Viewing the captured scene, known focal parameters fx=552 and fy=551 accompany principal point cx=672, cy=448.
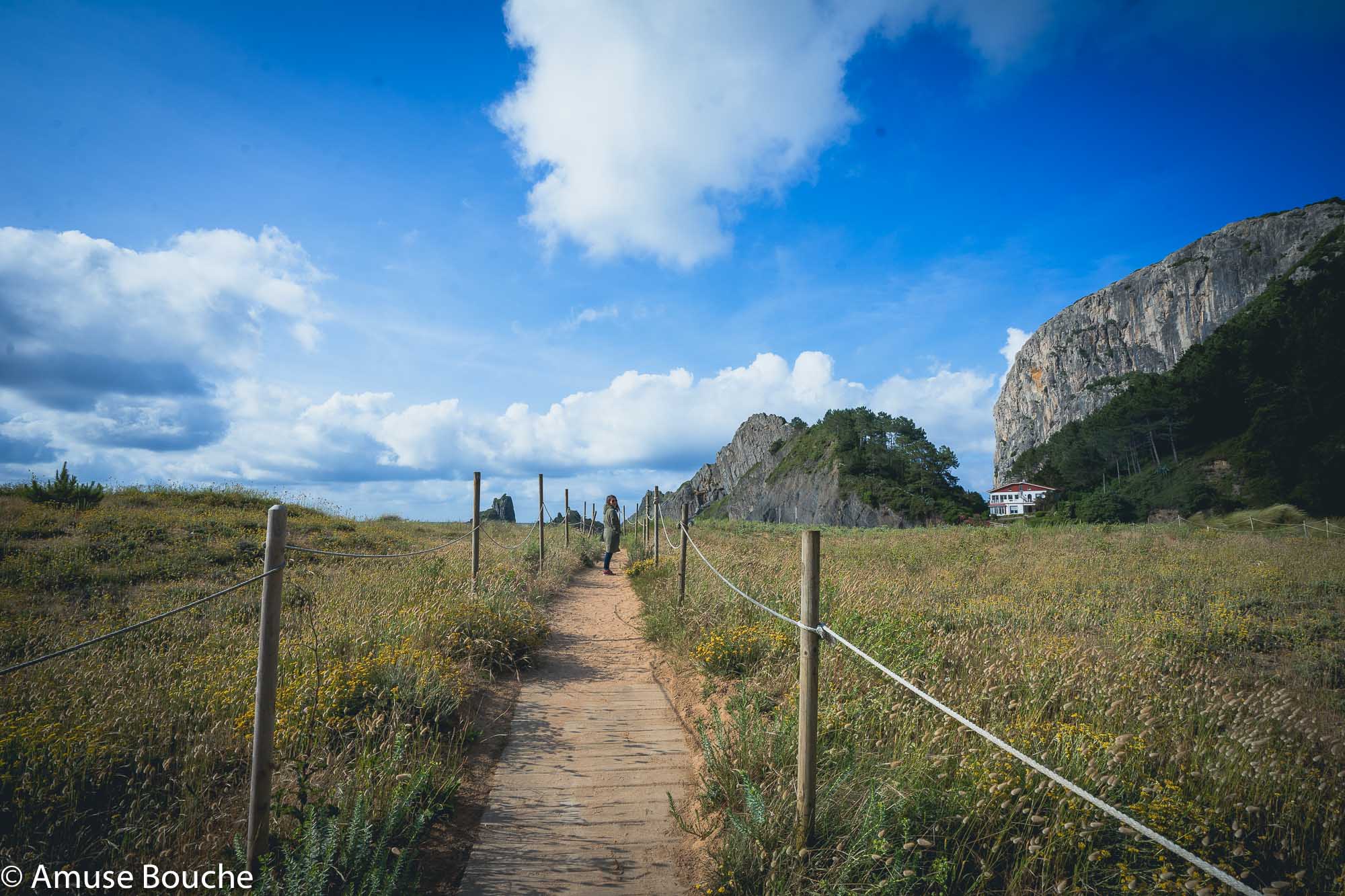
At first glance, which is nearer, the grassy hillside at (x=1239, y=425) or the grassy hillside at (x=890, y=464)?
the grassy hillside at (x=1239, y=425)

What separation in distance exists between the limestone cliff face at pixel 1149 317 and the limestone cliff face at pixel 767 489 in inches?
2442

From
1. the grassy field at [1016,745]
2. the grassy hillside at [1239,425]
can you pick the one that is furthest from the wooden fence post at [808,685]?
the grassy hillside at [1239,425]

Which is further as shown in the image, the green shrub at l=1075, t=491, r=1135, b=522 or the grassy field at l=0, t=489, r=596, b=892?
the green shrub at l=1075, t=491, r=1135, b=522

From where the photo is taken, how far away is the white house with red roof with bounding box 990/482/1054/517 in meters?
77.2

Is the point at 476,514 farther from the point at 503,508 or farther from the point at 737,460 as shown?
the point at 737,460

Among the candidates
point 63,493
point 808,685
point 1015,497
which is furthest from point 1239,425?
point 63,493

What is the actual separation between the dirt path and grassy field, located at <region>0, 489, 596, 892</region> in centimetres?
45

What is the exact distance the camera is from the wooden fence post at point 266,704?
2.70 metres

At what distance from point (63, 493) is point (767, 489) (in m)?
71.7

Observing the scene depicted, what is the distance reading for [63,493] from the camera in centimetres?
1469

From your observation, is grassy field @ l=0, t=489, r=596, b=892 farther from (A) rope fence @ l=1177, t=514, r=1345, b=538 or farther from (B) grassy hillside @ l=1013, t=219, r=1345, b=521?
(B) grassy hillside @ l=1013, t=219, r=1345, b=521

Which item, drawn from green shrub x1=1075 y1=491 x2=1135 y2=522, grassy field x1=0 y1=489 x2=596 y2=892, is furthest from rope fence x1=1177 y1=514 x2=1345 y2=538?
grassy field x1=0 y1=489 x2=596 y2=892

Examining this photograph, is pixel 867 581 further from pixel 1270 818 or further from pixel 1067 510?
pixel 1067 510

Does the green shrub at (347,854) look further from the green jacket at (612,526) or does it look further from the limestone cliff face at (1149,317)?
the limestone cliff face at (1149,317)
